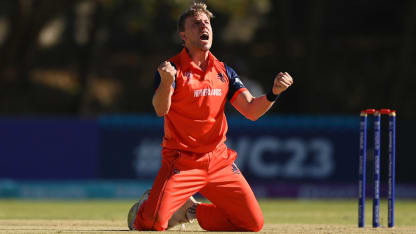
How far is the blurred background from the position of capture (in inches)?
602

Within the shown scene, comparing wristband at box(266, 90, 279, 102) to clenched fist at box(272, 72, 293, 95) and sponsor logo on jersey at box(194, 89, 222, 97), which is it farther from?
sponsor logo on jersey at box(194, 89, 222, 97)

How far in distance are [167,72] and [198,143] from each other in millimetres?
765

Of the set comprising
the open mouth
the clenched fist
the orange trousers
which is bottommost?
the orange trousers

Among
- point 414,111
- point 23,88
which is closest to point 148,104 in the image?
point 23,88

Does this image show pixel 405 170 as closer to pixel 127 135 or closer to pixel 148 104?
pixel 127 135

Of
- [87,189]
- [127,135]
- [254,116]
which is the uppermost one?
[254,116]

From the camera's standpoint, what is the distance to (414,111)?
70.5ft

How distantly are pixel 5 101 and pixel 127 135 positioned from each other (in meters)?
11.7

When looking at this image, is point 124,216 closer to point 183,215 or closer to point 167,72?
point 183,215

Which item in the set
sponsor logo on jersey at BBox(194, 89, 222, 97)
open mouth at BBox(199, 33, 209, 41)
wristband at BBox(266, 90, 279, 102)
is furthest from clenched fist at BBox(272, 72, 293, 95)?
open mouth at BBox(199, 33, 209, 41)

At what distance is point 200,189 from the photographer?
7469mm

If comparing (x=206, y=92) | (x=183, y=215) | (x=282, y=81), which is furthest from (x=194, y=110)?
(x=183, y=215)

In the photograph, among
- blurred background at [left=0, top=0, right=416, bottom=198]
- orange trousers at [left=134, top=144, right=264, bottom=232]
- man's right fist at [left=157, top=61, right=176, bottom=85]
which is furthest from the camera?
blurred background at [left=0, top=0, right=416, bottom=198]

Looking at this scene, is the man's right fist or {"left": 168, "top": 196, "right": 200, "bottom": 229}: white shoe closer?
the man's right fist
